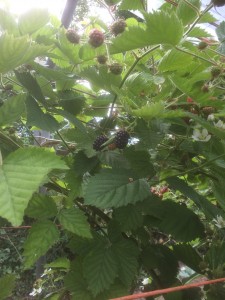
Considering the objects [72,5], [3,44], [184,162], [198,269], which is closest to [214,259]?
[198,269]

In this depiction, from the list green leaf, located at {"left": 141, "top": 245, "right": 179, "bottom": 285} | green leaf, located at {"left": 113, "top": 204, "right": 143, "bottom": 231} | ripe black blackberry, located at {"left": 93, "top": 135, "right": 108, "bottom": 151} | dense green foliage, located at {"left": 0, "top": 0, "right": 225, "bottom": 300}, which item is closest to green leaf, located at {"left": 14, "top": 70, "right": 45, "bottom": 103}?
dense green foliage, located at {"left": 0, "top": 0, "right": 225, "bottom": 300}

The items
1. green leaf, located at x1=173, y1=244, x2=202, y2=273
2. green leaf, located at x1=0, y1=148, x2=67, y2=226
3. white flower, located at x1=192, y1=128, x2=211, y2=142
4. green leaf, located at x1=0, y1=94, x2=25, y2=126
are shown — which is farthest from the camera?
green leaf, located at x1=173, y1=244, x2=202, y2=273

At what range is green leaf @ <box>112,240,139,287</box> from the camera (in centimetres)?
57

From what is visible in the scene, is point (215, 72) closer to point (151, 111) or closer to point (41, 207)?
point (151, 111)

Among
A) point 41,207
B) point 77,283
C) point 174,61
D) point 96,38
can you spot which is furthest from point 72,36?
point 77,283

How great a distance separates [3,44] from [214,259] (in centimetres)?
48

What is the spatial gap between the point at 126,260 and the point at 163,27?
13.9 inches

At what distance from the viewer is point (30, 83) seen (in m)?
0.51

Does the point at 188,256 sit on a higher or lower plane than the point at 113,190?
lower

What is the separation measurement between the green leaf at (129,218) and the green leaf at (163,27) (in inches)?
10.0

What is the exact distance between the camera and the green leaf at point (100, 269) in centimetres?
56

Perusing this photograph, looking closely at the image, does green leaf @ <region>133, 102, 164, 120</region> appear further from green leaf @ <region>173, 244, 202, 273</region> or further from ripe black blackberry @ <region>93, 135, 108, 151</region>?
green leaf @ <region>173, 244, 202, 273</region>

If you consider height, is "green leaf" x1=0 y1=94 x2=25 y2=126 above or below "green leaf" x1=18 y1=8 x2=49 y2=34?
below

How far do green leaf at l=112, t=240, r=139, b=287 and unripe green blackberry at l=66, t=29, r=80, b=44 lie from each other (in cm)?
34
